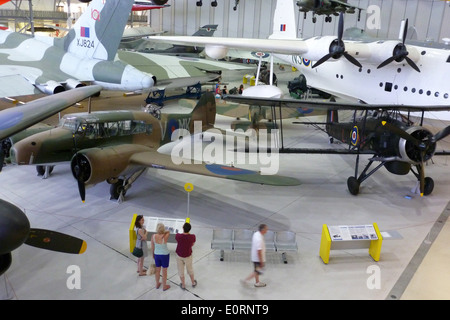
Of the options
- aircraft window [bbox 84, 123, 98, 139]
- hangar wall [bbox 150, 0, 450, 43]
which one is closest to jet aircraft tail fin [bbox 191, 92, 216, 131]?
aircraft window [bbox 84, 123, 98, 139]

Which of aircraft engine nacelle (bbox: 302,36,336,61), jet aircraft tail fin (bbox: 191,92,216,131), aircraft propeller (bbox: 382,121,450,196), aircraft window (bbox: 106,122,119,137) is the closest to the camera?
aircraft propeller (bbox: 382,121,450,196)

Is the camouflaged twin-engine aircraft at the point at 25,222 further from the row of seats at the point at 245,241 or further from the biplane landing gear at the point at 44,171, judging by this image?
the biplane landing gear at the point at 44,171

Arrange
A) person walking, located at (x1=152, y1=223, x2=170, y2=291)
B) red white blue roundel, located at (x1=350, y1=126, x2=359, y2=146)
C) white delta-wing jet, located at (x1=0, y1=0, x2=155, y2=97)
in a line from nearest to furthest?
person walking, located at (x1=152, y1=223, x2=170, y2=291) → red white blue roundel, located at (x1=350, y1=126, x2=359, y2=146) → white delta-wing jet, located at (x1=0, y1=0, x2=155, y2=97)

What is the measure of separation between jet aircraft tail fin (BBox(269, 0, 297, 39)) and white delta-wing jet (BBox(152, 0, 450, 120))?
15.3 feet

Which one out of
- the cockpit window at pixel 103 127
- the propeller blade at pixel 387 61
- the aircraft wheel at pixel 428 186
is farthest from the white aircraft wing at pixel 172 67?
the aircraft wheel at pixel 428 186

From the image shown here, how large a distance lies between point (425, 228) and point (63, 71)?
14.3 m

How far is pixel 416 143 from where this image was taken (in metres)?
9.66

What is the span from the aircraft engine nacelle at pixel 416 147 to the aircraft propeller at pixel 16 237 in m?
7.97

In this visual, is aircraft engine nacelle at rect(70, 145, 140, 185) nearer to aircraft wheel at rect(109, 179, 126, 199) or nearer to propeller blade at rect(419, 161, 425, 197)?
aircraft wheel at rect(109, 179, 126, 199)

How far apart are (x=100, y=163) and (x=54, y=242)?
313 cm

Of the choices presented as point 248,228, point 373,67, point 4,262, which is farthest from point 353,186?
point 4,262

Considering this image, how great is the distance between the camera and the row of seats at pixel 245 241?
25.0 ft

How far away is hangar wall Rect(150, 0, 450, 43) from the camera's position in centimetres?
3180

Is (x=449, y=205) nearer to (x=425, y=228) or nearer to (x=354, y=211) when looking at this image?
(x=425, y=228)
